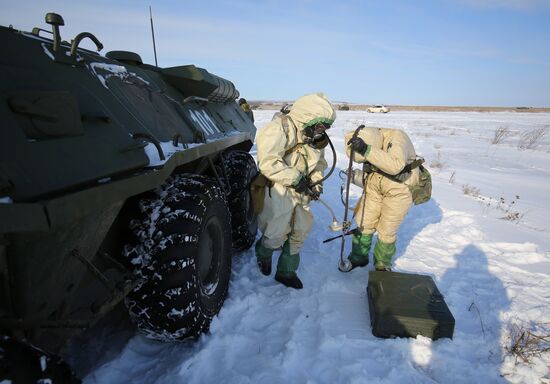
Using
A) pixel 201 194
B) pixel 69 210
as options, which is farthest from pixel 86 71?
pixel 69 210

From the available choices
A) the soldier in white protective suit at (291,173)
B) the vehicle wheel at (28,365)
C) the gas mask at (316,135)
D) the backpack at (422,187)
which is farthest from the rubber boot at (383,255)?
the vehicle wheel at (28,365)

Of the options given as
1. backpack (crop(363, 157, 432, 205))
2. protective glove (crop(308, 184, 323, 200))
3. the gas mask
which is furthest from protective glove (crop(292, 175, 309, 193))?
backpack (crop(363, 157, 432, 205))

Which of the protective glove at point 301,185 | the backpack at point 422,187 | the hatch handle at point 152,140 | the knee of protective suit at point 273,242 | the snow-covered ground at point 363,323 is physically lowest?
the snow-covered ground at point 363,323

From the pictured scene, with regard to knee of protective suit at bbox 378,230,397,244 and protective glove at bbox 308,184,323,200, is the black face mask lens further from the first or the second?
knee of protective suit at bbox 378,230,397,244

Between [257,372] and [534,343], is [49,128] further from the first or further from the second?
[534,343]

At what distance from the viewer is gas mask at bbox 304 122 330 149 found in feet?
10.9

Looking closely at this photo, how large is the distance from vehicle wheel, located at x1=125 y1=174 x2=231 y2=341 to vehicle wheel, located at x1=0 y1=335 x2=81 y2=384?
0.82 meters

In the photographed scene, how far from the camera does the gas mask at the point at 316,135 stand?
10.9 feet

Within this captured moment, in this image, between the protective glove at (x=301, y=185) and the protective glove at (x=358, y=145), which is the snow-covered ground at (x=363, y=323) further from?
the protective glove at (x=358, y=145)

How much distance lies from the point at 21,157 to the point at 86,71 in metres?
1.01

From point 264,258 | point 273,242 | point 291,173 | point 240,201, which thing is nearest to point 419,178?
point 291,173

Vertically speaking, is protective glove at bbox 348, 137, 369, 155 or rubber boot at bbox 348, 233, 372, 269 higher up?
protective glove at bbox 348, 137, 369, 155

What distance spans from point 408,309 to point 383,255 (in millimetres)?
997

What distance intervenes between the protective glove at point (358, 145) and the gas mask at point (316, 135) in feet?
0.80
